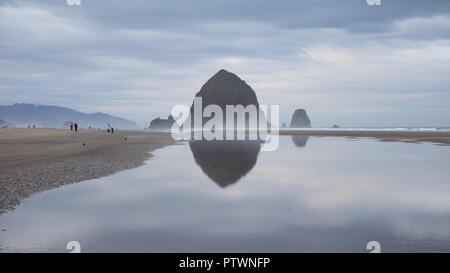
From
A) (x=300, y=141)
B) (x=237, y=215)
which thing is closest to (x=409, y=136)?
(x=300, y=141)

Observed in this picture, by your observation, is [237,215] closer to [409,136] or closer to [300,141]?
[300,141]

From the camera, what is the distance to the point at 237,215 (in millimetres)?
13148

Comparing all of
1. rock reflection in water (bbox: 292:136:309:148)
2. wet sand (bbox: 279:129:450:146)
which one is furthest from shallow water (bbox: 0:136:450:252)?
wet sand (bbox: 279:129:450:146)

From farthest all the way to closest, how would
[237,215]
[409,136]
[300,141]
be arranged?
[409,136] → [300,141] → [237,215]

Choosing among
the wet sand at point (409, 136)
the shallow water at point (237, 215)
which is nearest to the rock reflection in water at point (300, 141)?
the wet sand at point (409, 136)

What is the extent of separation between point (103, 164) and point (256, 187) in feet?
47.3

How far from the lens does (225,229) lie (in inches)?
444

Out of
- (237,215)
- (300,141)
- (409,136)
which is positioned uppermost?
(409,136)

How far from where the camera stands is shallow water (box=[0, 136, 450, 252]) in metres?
9.92

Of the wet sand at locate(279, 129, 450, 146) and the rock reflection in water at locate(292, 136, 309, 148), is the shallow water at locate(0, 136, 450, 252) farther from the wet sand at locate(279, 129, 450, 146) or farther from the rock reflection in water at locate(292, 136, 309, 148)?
the wet sand at locate(279, 129, 450, 146)

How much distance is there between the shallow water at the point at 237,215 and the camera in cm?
992

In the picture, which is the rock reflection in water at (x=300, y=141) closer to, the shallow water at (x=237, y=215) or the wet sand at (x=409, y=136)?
the wet sand at (x=409, y=136)
